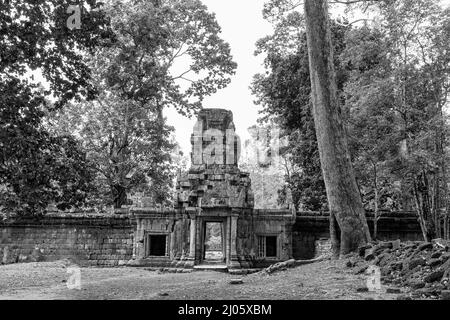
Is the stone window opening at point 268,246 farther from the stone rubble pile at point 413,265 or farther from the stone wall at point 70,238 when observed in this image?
the stone rubble pile at point 413,265

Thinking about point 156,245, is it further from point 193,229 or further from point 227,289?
point 227,289

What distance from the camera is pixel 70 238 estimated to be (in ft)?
57.4

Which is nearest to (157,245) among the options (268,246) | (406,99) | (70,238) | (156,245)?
(156,245)

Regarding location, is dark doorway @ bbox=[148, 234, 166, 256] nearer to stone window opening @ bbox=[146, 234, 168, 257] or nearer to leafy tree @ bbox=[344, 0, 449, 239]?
stone window opening @ bbox=[146, 234, 168, 257]

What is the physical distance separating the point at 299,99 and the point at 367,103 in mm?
6876

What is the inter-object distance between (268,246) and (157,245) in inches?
180

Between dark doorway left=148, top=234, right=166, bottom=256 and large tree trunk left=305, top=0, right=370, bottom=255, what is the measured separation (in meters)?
8.51

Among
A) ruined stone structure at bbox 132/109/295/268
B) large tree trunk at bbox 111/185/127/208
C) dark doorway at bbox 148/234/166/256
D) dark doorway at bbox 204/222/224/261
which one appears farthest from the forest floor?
dark doorway at bbox 204/222/224/261

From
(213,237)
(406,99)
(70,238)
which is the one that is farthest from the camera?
(213,237)

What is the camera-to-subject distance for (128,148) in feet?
70.8

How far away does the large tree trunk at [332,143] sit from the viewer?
1059 cm

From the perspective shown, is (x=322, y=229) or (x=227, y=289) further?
(x=322, y=229)

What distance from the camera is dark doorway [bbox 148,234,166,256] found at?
17.4 m

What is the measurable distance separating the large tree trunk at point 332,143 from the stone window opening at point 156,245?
8368mm
